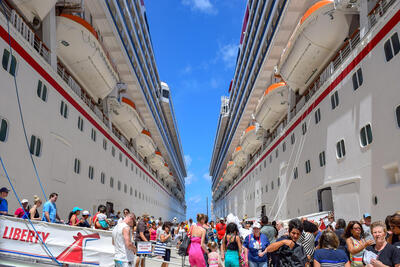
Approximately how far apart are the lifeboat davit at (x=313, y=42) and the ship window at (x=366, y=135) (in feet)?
18.7

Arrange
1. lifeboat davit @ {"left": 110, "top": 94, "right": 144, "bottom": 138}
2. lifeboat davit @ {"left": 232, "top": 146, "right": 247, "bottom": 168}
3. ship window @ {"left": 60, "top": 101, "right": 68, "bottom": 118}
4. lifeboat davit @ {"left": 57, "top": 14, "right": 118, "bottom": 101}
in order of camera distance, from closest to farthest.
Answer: ship window @ {"left": 60, "top": 101, "right": 68, "bottom": 118}, lifeboat davit @ {"left": 57, "top": 14, "right": 118, "bottom": 101}, lifeboat davit @ {"left": 110, "top": 94, "right": 144, "bottom": 138}, lifeboat davit @ {"left": 232, "top": 146, "right": 247, "bottom": 168}

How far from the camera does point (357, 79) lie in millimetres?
12047

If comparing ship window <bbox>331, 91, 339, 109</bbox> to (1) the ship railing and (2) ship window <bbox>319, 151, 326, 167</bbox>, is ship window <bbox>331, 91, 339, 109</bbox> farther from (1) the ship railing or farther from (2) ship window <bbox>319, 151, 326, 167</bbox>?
(1) the ship railing

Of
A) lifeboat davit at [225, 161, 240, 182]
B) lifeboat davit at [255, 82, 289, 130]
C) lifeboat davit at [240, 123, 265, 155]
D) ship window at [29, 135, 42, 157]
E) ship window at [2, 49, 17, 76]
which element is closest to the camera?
ship window at [2, 49, 17, 76]

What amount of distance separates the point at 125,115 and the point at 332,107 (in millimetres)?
16349

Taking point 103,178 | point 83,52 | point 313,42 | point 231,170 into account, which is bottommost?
point 103,178

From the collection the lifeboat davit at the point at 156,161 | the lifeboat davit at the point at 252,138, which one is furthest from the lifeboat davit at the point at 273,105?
the lifeboat davit at the point at 156,161

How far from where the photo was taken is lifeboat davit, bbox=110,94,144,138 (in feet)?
79.3

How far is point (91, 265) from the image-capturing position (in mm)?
7160

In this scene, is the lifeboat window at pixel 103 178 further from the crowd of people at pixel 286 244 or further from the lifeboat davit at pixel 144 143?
the lifeboat davit at pixel 144 143

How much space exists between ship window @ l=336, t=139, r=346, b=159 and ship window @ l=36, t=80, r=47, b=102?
12.1 m

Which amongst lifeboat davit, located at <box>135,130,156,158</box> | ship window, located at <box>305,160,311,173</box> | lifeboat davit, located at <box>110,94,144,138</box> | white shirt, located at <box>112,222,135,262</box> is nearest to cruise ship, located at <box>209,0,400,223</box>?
ship window, located at <box>305,160,311,173</box>

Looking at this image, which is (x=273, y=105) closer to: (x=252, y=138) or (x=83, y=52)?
(x=252, y=138)

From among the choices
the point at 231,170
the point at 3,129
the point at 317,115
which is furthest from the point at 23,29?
the point at 231,170
